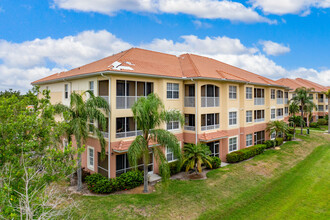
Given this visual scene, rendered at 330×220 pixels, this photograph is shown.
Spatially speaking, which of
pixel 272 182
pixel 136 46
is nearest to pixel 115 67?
pixel 136 46

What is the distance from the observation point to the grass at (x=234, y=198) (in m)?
12.4

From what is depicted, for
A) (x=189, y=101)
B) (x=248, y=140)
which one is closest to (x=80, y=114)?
(x=189, y=101)

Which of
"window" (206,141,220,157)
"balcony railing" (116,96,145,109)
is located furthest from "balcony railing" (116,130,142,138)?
"window" (206,141,220,157)

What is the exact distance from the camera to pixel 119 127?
1711cm

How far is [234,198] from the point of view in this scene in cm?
1454

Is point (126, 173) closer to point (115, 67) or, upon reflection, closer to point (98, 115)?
point (98, 115)

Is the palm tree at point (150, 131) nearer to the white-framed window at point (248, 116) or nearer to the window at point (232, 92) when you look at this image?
the window at point (232, 92)

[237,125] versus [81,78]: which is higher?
[81,78]

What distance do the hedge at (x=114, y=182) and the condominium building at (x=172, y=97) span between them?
3.19 ft

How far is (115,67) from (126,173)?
828 centimetres

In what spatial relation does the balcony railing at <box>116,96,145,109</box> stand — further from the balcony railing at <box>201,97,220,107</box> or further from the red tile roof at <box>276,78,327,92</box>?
the red tile roof at <box>276,78,327,92</box>

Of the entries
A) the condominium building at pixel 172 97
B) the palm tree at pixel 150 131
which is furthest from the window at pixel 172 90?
the palm tree at pixel 150 131

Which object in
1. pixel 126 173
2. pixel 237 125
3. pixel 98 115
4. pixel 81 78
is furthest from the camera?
pixel 237 125

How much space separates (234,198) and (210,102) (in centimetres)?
1012
